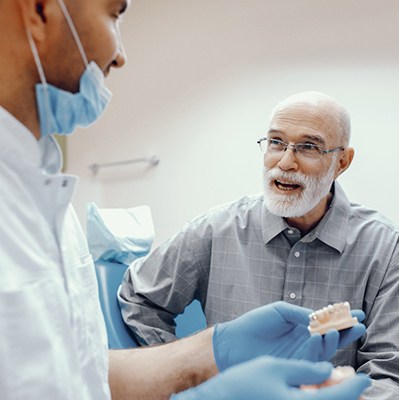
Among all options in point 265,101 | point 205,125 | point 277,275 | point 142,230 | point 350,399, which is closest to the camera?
point 350,399

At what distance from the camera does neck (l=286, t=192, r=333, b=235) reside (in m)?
1.56

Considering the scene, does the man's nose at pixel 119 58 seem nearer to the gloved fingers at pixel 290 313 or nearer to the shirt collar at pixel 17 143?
the shirt collar at pixel 17 143

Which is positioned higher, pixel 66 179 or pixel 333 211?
pixel 66 179

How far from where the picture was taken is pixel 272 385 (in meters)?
0.63

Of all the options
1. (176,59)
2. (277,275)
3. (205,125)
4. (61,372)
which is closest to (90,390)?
(61,372)

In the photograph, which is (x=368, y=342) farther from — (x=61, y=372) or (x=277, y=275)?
(x=61, y=372)

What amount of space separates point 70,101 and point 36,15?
0.40 ft

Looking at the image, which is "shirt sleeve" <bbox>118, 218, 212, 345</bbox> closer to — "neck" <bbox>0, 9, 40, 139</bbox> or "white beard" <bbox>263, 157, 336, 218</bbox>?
"white beard" <bbox>263, 157, 336, 218</bbox>

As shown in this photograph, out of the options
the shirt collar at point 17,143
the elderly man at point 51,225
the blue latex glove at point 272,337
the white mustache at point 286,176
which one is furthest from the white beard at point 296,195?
the shirt collar at point 17,143

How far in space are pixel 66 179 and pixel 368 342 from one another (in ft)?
3.10

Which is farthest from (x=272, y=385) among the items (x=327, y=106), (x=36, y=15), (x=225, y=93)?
(x=225, y=93)

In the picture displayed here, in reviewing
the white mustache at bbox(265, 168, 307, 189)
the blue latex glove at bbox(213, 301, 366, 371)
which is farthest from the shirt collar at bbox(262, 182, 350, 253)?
the blue latex glove at bbox(213, 301, 366, 371)

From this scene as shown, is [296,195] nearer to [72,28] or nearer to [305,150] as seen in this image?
[305,150]

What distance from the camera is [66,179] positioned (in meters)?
0.73
